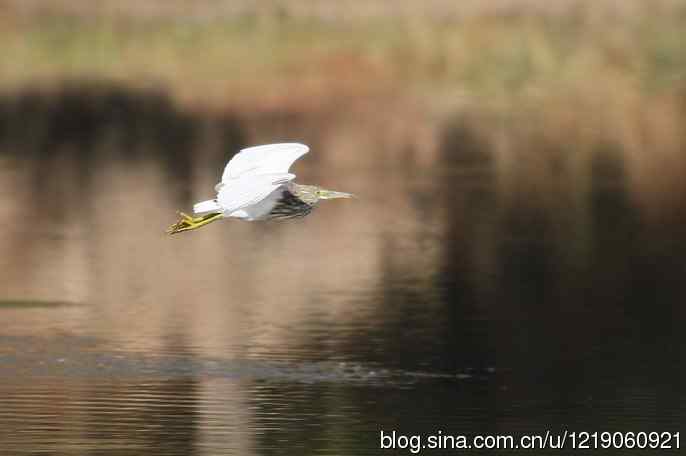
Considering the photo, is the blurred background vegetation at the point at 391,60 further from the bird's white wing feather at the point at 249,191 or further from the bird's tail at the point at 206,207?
the bird's tail at the point at 206,207

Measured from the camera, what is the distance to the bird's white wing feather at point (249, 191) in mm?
12125

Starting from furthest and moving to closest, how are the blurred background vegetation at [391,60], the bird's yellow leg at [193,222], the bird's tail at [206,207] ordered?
the blurred background vegetation at [391,60] → the bird's yellow leg at [193,222] → the bird's tail at [206,207]

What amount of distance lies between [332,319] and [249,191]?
6377 mm

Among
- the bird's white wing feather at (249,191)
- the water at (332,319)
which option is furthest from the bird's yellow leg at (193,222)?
the water at (332,319)

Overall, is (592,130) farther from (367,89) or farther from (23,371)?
(23,371)

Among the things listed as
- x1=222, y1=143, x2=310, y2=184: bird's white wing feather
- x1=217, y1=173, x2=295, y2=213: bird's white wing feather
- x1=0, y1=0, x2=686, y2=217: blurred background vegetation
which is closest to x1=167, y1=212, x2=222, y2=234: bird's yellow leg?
x1=222, y1=143, x2=310, y2=184: bird's white wing feather

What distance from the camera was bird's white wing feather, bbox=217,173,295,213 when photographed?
12125mm

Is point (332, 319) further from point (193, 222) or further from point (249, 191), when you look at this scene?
point (249, 191)

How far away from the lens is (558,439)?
13.6 meters

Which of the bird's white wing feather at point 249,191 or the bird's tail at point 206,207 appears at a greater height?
the bird's white wing feather at point 249,191

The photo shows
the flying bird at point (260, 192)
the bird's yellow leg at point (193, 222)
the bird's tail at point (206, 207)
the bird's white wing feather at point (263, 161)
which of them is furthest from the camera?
the bird's yellow leg at point (193, 222)

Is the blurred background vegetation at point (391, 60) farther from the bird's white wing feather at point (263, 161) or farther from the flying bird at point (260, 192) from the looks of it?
the bird's white wing feather at point (263, 161)

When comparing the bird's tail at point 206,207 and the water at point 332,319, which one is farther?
the water at point 332,319

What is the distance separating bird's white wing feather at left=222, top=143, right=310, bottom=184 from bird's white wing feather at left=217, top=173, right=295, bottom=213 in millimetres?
98
